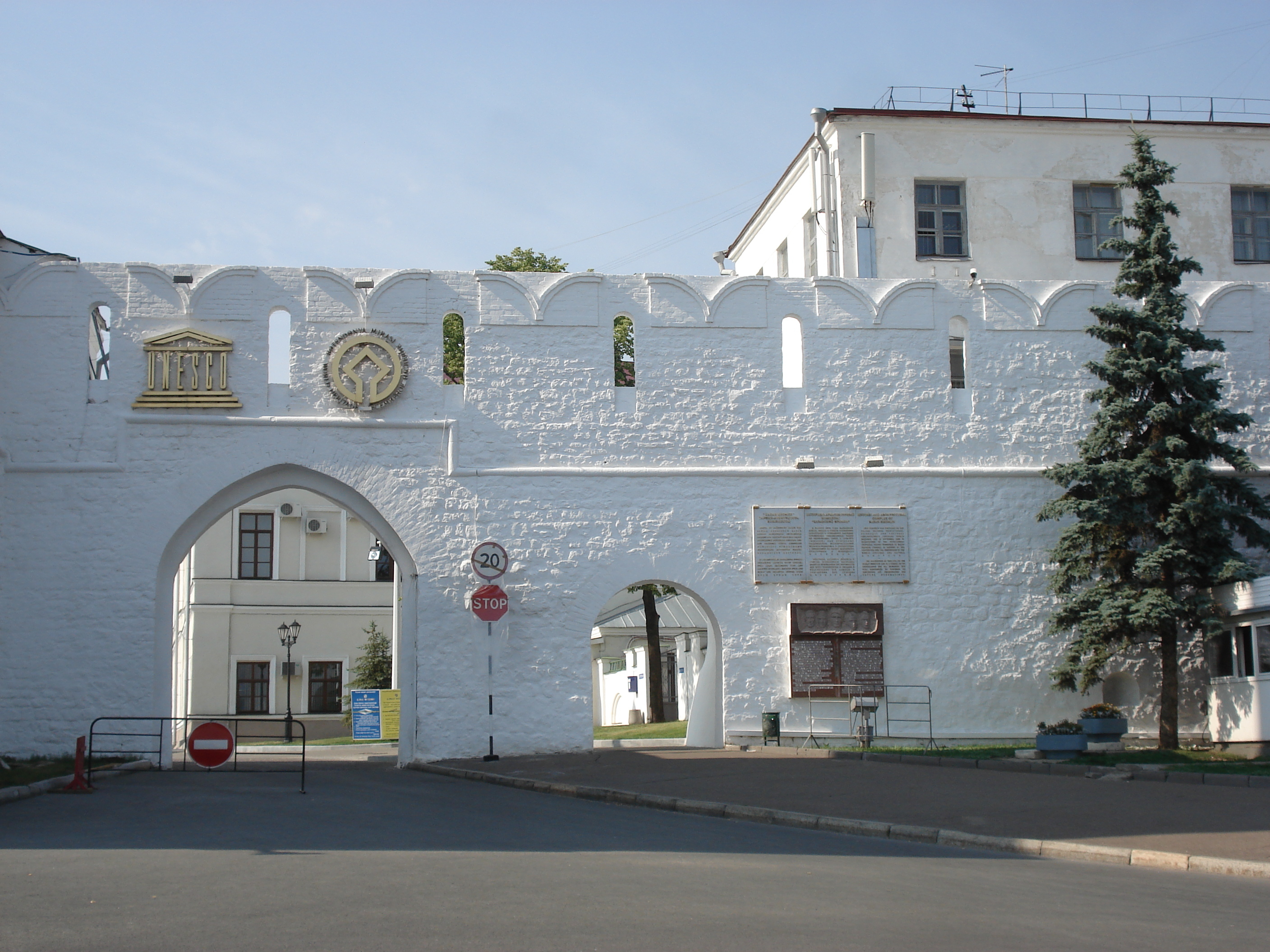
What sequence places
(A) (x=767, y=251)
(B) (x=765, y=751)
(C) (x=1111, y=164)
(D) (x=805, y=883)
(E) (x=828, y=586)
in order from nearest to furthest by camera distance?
(D) (x=805, y=883) < (B) (x=765, y=751) < (E) (x=828, y=586) < (C) (x=1111, y=164) < (A) (x=767, y=251)

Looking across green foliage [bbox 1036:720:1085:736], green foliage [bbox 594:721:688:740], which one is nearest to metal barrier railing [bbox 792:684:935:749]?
green foliage [bbox 1036:720:1085:736]

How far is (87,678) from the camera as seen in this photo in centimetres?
1930

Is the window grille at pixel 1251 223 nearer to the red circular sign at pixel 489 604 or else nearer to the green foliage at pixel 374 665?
the red circular sign at pixel 489 604

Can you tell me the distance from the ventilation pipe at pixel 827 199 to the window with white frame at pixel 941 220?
1663mm

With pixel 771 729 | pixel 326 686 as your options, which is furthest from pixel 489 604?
pixel 326 686

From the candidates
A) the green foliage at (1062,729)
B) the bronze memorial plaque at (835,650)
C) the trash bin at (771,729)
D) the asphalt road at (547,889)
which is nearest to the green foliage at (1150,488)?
the green foliage at (1062,729)

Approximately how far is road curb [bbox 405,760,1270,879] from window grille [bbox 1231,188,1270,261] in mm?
19612

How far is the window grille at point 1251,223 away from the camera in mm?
27375

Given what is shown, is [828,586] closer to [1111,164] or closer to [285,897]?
[1111,164]

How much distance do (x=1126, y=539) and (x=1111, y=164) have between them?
406 inches

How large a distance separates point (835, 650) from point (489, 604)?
17.7 ft

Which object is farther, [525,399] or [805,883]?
[525,399]

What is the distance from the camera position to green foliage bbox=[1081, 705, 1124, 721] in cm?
1864

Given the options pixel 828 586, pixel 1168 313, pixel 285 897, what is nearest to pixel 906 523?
pixel 828 586
